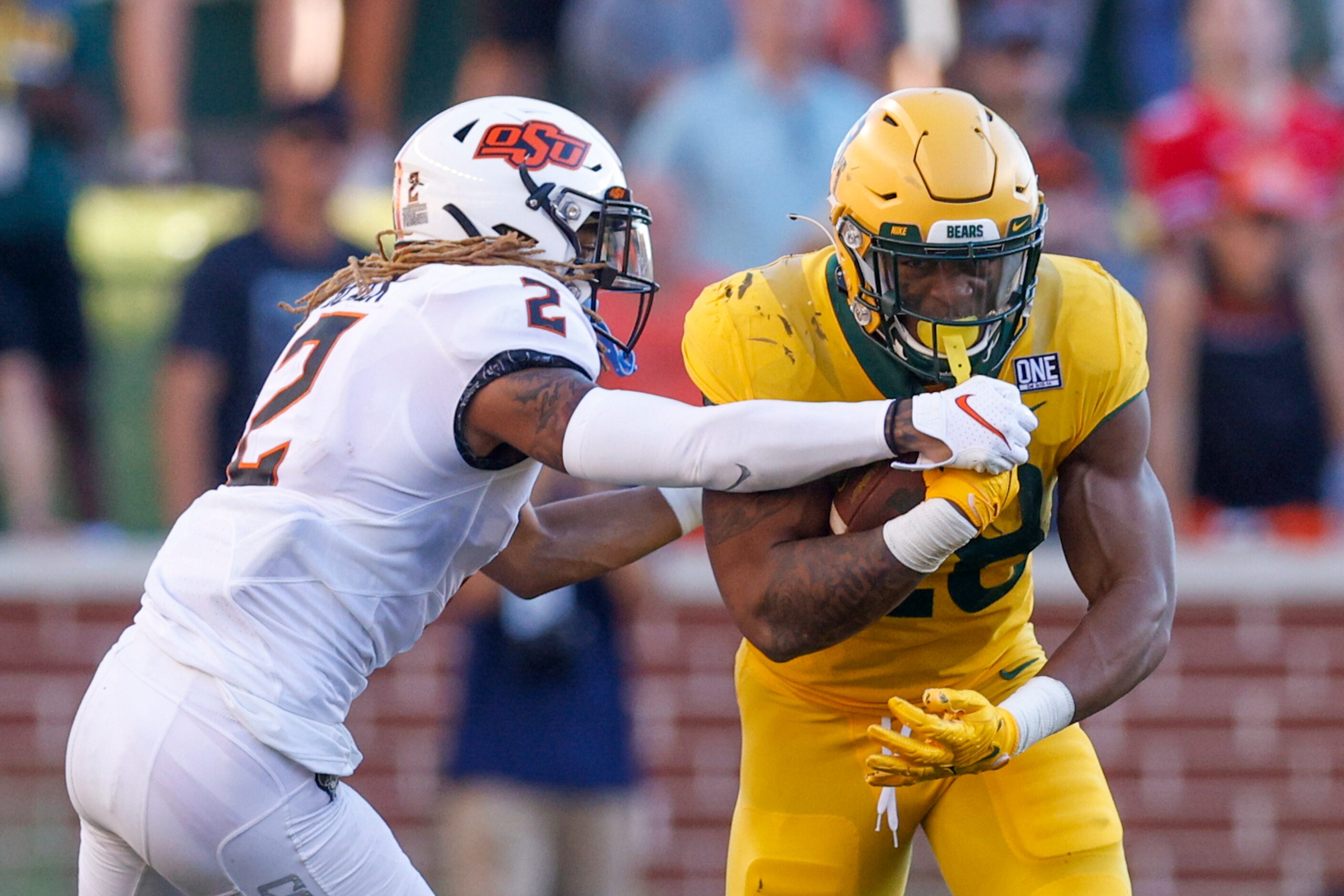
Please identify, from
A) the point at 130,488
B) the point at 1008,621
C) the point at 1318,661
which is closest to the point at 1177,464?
the point at 1318,661

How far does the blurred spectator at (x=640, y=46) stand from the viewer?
7.48m

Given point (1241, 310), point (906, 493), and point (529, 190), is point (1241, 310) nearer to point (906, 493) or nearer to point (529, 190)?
point (906, 493)

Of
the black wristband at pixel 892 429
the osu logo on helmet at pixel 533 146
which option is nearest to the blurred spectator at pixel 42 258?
the osu logo on helmet at pixel 533 146

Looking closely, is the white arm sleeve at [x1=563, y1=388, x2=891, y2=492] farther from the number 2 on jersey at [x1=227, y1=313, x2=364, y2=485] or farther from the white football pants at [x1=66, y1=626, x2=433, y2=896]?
the white football pants at [x1=66, y1=626, x2=433, y2=896]

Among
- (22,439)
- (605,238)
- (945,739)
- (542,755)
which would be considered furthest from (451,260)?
(22,439)

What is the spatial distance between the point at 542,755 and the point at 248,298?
1.96 m

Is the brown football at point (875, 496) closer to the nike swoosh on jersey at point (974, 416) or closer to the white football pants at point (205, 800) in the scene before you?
the nike swoosh on jersey at point (974, 416)

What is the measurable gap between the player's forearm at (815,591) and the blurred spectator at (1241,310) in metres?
3.70

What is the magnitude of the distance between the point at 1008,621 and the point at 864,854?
1.80ft

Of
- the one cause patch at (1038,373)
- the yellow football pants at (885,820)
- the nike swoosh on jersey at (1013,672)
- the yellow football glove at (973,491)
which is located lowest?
the yellow football pants at (885,820)

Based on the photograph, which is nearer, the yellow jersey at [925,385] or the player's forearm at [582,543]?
the yellow jersey at [925,385]

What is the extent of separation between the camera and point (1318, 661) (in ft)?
22.1

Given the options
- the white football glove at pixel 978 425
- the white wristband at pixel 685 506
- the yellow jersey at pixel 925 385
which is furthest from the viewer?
the white wristband at pixel 685 506

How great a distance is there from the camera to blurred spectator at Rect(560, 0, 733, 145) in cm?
748
